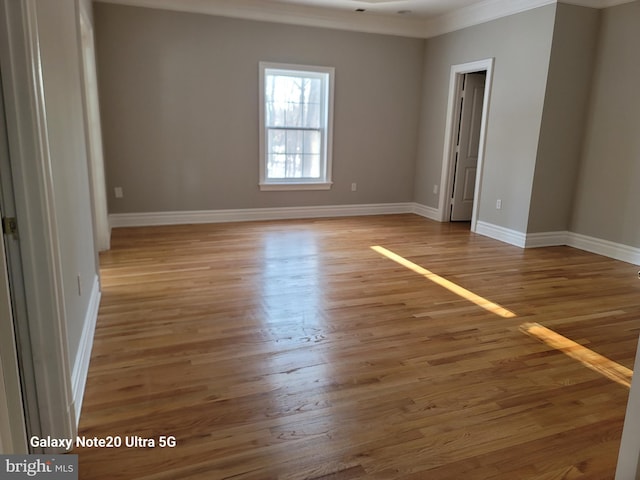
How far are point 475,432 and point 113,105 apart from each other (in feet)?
17.1

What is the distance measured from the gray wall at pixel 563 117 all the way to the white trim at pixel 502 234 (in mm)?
144

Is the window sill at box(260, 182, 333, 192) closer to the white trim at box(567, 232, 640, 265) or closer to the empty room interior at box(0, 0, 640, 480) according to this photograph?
the empty room interior at box(0, 0, 640, 480)

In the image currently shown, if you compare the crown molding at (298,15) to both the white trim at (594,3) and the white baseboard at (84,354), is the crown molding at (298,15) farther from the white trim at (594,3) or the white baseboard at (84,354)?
the white baseboard at (84,354)

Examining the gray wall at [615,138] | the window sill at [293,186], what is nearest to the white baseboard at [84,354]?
the window sill at [293,186]

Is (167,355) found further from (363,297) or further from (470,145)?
(470,145)

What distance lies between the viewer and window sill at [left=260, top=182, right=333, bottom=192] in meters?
6.21

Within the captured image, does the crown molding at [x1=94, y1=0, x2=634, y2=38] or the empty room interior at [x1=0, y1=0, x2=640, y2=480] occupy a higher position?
the crown molding at [x1=94, y1=0, x2=634, y2=38]

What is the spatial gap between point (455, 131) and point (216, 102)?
10.7 ft

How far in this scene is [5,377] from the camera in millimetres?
1214

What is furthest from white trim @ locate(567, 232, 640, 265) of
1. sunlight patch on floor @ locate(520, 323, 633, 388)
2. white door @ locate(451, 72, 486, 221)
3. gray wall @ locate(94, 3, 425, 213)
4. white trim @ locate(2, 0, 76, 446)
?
white trim @ locate(2, 0, 76, 446)

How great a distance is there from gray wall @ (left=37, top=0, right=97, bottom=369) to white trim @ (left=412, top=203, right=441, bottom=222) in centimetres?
486

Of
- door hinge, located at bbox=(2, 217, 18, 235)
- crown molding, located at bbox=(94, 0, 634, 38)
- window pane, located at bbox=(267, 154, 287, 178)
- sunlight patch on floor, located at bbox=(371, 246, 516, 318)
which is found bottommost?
sunlight patch on floor, located at bbox=(371, 246, 516, 318)

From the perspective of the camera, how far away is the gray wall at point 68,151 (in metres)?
1.88

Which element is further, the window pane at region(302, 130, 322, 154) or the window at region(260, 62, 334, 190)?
the window pane at region(302, 130, 322, 154)
